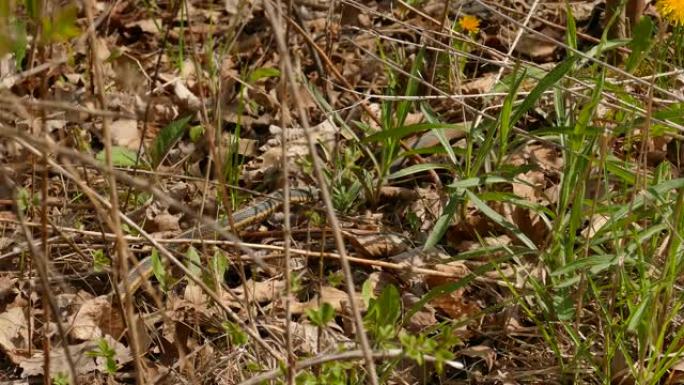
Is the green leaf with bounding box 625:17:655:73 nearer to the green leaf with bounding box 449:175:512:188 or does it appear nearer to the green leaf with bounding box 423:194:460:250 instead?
the green leaf with bounding box 449:175:512:188

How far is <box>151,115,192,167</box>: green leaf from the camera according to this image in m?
3.84

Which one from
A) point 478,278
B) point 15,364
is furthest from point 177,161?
point 478,278

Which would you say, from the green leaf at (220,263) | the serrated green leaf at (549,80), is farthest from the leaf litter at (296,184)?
the serrated green leaf at (549,80)

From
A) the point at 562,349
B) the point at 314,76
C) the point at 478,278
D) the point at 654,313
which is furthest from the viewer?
the point at 314,76

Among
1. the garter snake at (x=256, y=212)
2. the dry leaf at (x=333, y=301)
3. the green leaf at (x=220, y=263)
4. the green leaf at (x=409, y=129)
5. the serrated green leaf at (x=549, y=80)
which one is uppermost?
the serrated green leaf at (x=549, y=80)

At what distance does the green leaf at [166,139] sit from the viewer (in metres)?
3.84

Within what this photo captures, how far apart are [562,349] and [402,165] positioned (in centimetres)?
127

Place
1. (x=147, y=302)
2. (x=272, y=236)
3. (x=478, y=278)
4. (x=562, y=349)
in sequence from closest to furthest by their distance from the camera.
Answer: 1. (x=562, y=349)
2. (x=478, y=278)
3. (x=147, y=302)
4. (x=272, y=236)

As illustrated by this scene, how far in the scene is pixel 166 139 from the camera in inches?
152

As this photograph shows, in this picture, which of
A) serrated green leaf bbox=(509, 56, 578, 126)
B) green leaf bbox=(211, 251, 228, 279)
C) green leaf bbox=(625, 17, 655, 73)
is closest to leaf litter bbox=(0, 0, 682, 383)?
green leaf bbox=(211, 251, 228, 279)

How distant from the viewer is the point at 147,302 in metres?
3.28

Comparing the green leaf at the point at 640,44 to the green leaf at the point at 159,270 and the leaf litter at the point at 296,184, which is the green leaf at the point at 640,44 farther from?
the green leaf at the point at 159,270

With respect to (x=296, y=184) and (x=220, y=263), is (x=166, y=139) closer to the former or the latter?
(x=296, y=184)

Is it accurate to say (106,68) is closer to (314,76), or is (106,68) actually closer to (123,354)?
(314,76)
